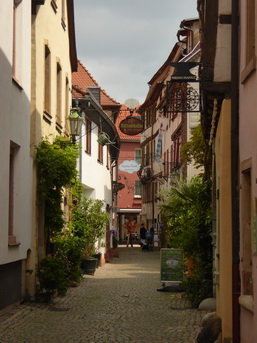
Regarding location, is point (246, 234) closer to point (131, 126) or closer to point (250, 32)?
point (250, 32)

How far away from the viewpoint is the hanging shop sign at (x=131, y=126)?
31875mm

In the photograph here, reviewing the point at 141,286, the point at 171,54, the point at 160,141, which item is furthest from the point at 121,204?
the point at 141,286

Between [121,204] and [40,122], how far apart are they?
61.5 metres

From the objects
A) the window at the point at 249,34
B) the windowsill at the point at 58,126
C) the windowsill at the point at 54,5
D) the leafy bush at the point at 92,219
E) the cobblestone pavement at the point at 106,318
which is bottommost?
the cobblestone pavement at the point at 106,318

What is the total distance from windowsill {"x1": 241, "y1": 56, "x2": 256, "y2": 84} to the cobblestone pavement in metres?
4.05

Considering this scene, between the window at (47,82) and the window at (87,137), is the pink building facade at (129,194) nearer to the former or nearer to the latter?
the window at (87,137)

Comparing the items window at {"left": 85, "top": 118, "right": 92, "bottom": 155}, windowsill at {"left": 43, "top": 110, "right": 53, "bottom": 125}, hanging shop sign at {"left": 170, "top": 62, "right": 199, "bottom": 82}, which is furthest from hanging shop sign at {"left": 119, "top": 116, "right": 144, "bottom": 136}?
hanging shop sign at {"left": 170, "top": 62, "right": 199, "bottom": 82}

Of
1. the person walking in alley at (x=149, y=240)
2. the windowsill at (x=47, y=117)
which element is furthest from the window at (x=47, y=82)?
the person walking in alley at (x=149, y=240)

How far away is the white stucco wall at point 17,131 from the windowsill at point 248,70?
511cm

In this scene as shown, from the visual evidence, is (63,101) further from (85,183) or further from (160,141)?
(160,141)

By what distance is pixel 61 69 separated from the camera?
22047 mm

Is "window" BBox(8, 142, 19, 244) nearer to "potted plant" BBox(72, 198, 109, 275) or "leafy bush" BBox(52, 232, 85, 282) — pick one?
"leafy bush" BBox(52, 232, 85, 282)

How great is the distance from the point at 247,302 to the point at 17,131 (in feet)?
23.7

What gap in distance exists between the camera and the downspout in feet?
34.5
